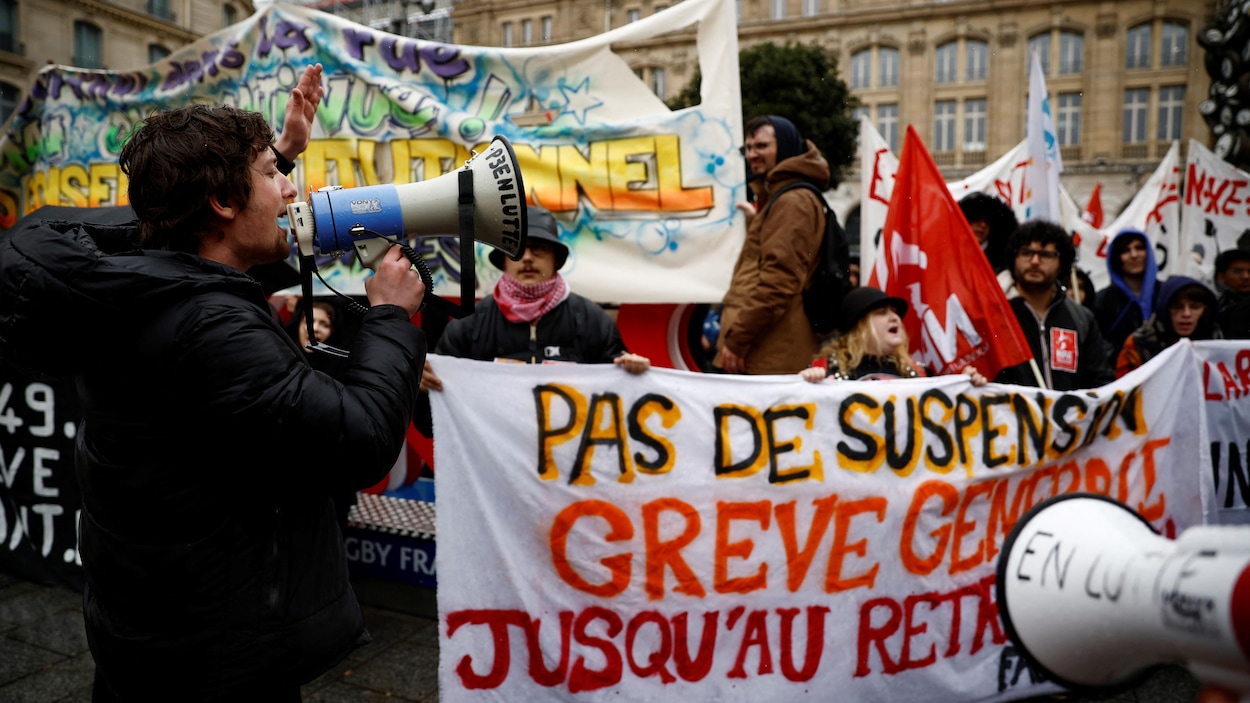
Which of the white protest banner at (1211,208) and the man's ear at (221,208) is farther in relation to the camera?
the white protest banner at (1211,208)

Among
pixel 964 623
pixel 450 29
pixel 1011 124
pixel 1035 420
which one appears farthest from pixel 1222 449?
pixel 450 29

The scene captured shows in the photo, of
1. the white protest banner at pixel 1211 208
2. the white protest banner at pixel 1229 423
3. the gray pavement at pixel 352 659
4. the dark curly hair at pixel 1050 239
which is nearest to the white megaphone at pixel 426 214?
the gray pavement at pixel 352 659

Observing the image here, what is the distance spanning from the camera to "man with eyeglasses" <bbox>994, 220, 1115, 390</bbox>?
12.1ft

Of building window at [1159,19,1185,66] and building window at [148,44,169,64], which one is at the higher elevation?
building window at [1159,19,1185,66]

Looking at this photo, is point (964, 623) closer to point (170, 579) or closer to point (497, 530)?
point (497, 530)

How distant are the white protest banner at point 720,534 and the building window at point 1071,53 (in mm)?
36638

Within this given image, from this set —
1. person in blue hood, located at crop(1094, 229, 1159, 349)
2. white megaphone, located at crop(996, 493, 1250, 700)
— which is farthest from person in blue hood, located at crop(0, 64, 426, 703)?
person in blue hood, located at crop(1094, 229, 1159, 349)

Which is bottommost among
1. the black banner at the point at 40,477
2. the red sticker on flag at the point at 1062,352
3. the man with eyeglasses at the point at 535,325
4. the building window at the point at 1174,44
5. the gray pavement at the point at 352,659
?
the gray pavement at the point at 352,659

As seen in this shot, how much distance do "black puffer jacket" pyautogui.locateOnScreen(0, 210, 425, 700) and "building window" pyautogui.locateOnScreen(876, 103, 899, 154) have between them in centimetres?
3666

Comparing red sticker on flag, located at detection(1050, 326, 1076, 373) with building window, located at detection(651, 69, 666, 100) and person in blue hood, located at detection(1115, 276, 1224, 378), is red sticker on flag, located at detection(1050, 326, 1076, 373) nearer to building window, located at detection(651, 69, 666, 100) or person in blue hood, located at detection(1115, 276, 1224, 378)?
person in blue hood, located at detection(1115, 276, 1224, 378)

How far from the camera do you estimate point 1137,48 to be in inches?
1287

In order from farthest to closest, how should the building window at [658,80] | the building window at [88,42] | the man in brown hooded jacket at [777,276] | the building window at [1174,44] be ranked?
1. the building window at [658,80]
2. the building window at [1174,44]
3. the building window at [88,42]
4. the man in brown hooded jacket at [777,276]

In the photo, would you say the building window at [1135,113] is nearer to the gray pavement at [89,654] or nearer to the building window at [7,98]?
the gray pavement at [89,654]

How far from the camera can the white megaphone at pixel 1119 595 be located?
0.66 m
